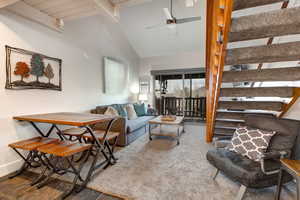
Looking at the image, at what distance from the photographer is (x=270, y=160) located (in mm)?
1628

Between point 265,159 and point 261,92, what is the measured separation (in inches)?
38.9

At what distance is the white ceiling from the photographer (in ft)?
12.4

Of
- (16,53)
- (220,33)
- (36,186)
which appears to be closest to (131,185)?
(36,186)

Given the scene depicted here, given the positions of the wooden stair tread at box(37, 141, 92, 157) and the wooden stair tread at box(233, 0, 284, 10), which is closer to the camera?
the wooden stair tread at box(233, 0, 284, 10)

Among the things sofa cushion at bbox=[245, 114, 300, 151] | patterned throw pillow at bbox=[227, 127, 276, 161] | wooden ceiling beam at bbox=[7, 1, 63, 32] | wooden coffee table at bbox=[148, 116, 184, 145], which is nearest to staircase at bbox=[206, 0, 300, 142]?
sofa cushion at bbox=[245, 114, 300, 151]

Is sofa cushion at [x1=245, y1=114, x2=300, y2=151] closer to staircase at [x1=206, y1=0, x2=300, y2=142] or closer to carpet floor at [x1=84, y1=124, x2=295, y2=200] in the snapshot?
staircase at [x1=206, y1=0, x2=300, y2=142]

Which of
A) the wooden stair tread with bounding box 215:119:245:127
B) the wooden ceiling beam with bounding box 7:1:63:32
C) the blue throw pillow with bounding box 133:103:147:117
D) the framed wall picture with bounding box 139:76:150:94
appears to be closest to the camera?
the wooden ceiling beam with bounding box 7:1:63:32

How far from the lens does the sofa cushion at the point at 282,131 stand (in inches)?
66.1

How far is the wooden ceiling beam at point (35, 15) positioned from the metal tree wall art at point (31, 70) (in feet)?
1.81

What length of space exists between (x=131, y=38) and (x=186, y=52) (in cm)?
221

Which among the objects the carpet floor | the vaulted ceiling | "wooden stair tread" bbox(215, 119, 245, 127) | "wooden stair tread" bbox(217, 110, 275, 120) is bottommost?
the carpet floor

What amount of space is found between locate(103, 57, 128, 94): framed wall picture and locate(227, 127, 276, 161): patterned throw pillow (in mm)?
3416

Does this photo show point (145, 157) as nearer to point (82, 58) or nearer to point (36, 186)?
point (36, 186)

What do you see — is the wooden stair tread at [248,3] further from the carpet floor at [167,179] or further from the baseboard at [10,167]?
the baseboard at [10,167]
